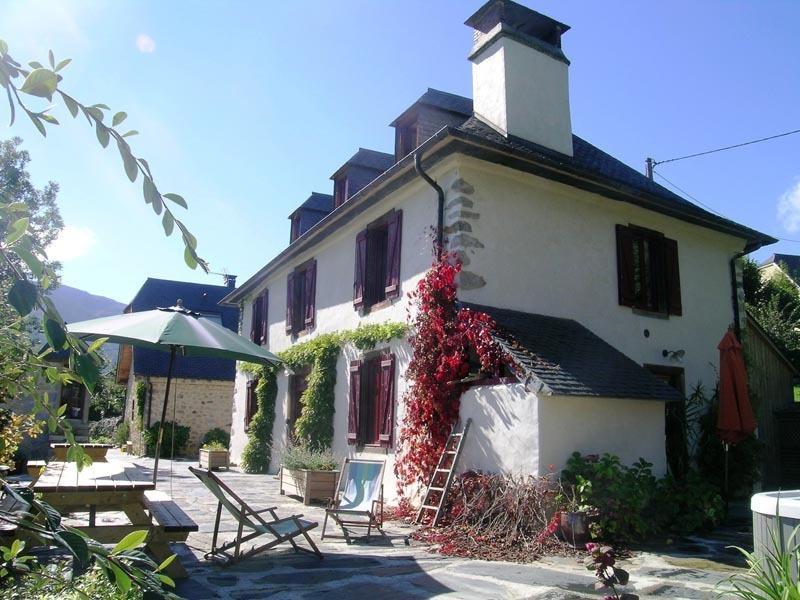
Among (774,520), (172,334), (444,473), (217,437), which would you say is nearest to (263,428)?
(217,437)

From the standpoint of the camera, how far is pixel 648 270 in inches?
430

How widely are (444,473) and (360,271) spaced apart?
4091mm

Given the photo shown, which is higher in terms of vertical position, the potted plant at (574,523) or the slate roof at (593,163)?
the slate roof at (593,163)

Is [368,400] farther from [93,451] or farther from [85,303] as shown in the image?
[85,303]

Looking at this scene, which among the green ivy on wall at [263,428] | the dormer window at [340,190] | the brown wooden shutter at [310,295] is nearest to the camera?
the brown wooden shutter at [310,295]

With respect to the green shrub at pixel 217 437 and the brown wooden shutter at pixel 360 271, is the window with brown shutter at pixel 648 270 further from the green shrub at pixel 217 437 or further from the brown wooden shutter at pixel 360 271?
the green shrub at pixel 217 437

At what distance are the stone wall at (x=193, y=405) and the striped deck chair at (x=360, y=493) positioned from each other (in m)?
14.2

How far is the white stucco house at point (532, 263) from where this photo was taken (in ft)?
25.1

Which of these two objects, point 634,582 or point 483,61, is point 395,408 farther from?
point 483,61

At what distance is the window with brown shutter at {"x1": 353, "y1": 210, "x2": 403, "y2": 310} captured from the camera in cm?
1059

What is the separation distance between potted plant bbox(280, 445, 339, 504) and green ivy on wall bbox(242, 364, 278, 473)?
4.13 m

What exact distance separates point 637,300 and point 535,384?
172 inches

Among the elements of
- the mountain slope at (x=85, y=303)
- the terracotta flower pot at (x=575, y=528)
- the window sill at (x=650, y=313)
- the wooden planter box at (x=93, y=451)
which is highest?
the mountain slope at (x=85, y=303)

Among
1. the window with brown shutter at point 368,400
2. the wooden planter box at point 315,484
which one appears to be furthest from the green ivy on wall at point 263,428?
the wooden planter box at point 315,484
